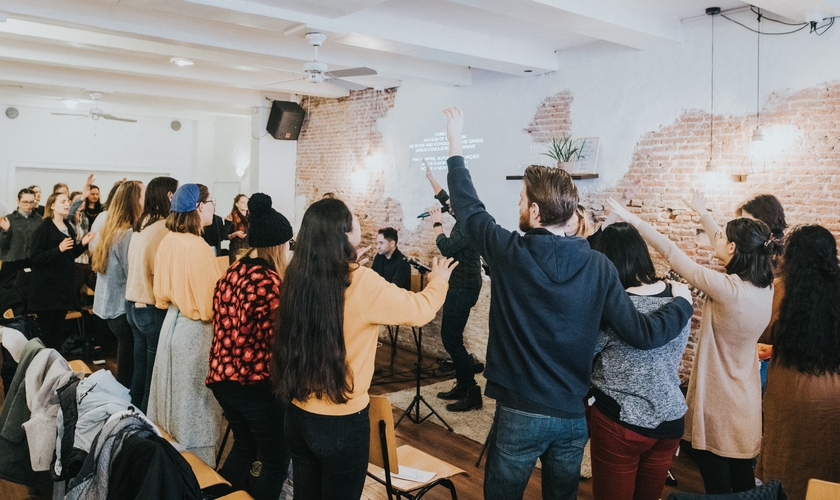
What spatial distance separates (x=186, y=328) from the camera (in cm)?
328

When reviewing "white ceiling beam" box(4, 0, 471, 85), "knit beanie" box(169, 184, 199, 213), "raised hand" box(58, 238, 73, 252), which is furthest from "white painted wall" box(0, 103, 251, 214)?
"knit beanie" box(169, 184, 199, 213)

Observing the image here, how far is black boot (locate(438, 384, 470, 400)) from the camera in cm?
546

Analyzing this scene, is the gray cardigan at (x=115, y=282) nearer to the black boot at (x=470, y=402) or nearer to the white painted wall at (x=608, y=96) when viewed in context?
the black boot at (x=470, y=402)

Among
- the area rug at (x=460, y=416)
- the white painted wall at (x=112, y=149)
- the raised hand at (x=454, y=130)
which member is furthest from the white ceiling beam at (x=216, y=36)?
the white painted wall at (x=112, y=149)

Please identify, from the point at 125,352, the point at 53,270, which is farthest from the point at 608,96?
the point at 53,270

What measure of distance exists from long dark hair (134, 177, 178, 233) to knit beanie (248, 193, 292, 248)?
1.47m

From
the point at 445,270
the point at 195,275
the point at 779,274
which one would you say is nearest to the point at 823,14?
the point at 779,274

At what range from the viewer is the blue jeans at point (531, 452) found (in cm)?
199

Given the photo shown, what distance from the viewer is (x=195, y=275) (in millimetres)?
3162

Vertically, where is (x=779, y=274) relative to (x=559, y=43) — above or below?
below

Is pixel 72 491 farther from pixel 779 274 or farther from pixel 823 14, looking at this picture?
pixel 823 14

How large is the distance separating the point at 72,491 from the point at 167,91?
853 centimetres

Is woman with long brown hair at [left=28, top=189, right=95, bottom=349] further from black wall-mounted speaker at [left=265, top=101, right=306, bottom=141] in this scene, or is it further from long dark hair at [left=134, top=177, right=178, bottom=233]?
black wall-mounted speaker at [left=265, top=101, right=306, bottom=141]

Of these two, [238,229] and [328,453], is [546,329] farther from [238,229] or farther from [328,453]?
[238,229]
